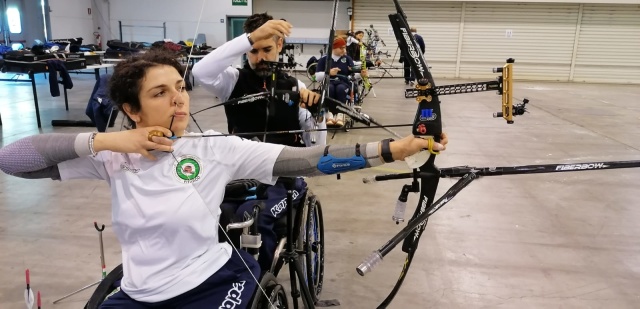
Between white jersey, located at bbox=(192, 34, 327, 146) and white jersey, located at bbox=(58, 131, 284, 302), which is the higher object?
white jersey, located at bbox=(192, 34, 327, 146)

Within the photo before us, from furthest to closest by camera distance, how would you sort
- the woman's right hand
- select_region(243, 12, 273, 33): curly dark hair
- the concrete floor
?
the concrete floor
select_region(243, 12, 273, 33): curly dark hair
the woman's right hand

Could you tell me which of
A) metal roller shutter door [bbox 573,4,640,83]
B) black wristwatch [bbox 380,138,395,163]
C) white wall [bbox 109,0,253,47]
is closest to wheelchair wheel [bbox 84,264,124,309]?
black wristwatch [bbox 380,138,395,163]

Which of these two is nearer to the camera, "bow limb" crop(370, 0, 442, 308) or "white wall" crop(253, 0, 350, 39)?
"bow limb" crop(370, 0, 442, 308)

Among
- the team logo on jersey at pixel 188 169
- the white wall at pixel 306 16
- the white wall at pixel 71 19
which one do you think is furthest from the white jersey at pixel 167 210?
the white wall at pixel 71 19

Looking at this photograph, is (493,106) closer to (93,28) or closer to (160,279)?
(160,279)

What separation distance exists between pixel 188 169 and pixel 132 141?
0.16 m

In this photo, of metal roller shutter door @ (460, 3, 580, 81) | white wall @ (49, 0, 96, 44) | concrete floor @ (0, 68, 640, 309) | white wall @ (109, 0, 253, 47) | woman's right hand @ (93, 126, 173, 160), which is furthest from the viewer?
white wall @ (109, 0, 253, 47)

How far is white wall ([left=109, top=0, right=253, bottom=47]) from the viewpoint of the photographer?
46.9 ft

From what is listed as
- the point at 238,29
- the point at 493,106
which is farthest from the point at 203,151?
the point at 238,29

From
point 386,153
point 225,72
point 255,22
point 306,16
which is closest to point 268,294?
point 386,153

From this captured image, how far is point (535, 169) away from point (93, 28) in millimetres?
15907

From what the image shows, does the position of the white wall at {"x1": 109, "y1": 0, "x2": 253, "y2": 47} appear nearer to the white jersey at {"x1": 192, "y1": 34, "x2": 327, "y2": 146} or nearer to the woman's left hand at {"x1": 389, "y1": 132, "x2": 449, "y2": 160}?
the white jersey at {"x1": 192, "y1": 34, "x2": 327, "y2": 146}

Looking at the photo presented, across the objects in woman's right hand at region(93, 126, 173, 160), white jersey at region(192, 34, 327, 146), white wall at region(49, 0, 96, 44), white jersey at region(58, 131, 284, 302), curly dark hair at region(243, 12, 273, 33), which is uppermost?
white wall at region(49, 0, 96, 44)

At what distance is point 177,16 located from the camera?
14312 millimetres
